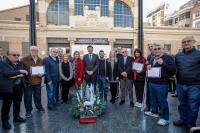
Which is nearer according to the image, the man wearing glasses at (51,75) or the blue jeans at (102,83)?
the man wearing glasses at (51,75)

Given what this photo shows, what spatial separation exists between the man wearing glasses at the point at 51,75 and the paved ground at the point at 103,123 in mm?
509

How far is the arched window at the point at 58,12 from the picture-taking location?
3241 centimetres

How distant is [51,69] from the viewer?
801 cm

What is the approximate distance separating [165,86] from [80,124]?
7.99 feet

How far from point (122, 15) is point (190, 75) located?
101 feet

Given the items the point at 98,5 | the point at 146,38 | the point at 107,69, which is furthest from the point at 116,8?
the point at 107,69

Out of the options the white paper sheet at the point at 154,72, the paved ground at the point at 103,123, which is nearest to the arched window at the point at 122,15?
the paved ground at the point at 103,123

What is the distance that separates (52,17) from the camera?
32469 mm

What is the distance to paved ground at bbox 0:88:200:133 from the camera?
18.9 feet

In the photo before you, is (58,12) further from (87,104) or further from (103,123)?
(103,123)

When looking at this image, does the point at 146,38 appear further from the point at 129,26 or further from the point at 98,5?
the point at 98,5

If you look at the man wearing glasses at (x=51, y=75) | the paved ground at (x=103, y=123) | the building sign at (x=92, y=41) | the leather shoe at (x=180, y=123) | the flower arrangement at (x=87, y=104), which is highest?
the building sign at (x=92, y=41)

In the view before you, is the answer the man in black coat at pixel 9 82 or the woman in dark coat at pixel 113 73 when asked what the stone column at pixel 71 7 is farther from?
the man in black coat at pixel 9 82

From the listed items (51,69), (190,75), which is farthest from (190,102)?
(51,69)
